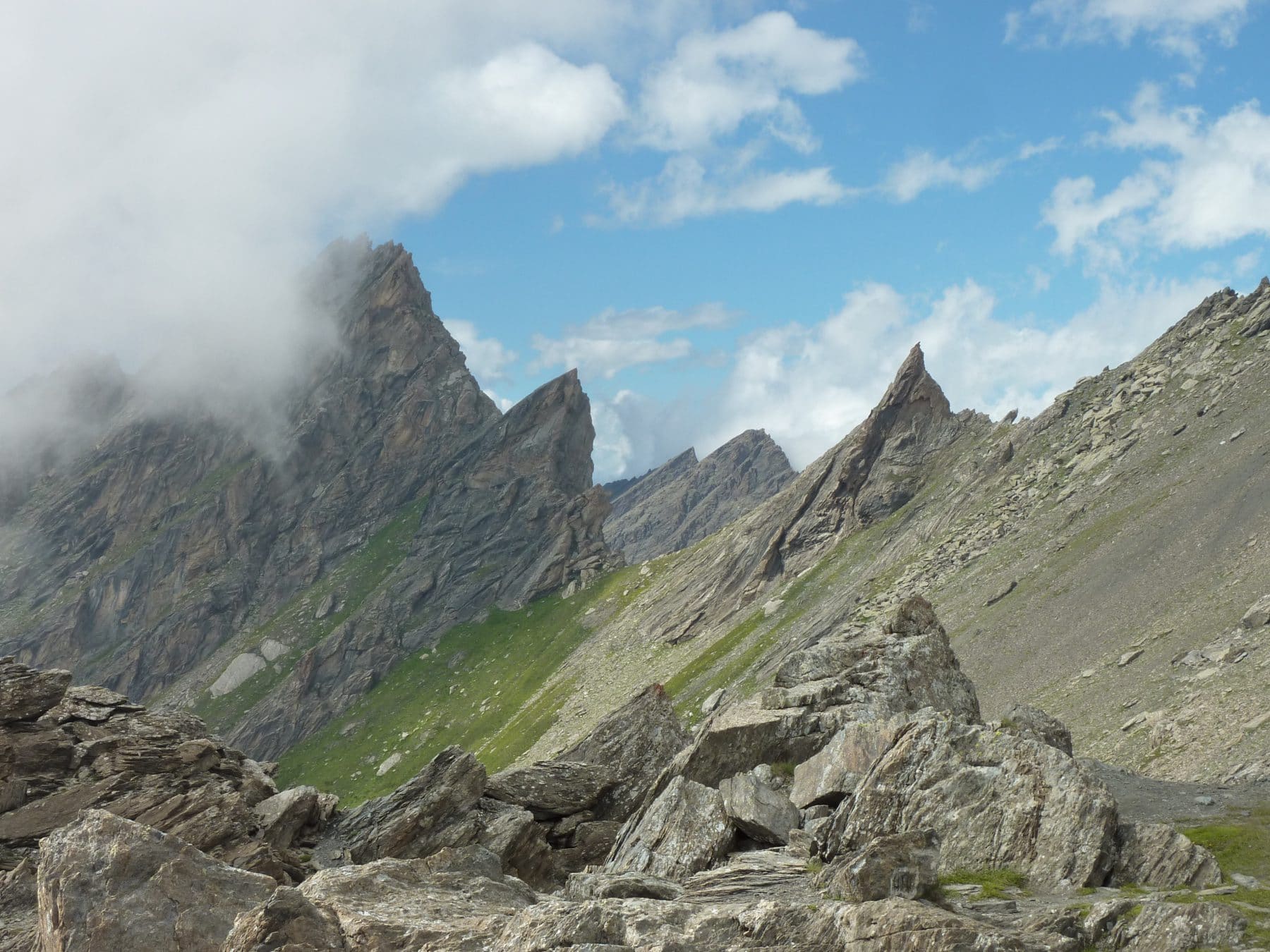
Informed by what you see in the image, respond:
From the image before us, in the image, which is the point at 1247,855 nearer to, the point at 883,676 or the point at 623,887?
the point at 883,676

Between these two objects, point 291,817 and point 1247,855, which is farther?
point 291,817

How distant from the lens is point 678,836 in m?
30.2

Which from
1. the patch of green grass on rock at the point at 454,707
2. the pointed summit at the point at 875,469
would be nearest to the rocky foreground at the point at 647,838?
the patch of green grass on rock at the point at 454,707

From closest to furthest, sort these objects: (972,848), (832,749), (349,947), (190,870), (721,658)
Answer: (349,947) < (190,870) < (972,848) < (832,749) < (721,658)

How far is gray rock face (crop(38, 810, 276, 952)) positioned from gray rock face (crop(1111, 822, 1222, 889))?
2308 cm

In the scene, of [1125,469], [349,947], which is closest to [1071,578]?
[1125,469]

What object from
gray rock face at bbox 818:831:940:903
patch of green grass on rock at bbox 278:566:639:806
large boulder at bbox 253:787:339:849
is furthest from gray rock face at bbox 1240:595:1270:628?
patch of green grass on rock at bbox 278:566:639:806

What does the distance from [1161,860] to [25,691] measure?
40.5 metres

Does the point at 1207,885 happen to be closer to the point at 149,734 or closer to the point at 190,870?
the point at 190,870

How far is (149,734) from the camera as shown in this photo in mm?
38812

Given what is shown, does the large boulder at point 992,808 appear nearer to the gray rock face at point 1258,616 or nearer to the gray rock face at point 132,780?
the gray rock face at point 132,780

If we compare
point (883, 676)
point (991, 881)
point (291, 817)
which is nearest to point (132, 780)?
point (291, 817)

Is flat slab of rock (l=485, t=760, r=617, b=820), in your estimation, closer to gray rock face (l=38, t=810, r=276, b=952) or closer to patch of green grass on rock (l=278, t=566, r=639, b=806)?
gray rock face (l=38, t=810, r=276, b=952)

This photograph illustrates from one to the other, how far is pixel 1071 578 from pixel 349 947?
274 feet
